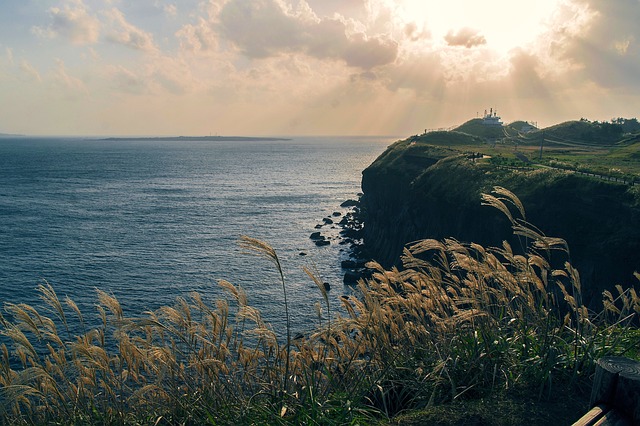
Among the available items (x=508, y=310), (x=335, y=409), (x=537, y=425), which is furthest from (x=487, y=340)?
(x=335, y=409)

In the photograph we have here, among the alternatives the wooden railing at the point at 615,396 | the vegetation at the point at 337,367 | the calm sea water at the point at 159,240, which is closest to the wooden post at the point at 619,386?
the wooden railing at the point at 615,396

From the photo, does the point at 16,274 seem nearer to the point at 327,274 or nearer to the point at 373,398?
the point at 327,274

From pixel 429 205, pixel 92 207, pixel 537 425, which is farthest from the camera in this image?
pixel 92 207

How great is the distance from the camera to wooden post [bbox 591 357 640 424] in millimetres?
3742

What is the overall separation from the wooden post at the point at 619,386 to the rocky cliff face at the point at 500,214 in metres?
24.0

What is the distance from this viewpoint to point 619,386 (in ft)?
12.6

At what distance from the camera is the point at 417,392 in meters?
6.48

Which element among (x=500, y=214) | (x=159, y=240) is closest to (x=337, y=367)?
(x=500, y=214)

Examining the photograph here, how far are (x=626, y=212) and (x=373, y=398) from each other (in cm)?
2901

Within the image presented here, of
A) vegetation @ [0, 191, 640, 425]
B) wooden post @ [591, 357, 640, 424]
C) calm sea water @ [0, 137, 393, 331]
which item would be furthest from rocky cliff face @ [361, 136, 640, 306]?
wooden post @ [591, 357, 640, 424]

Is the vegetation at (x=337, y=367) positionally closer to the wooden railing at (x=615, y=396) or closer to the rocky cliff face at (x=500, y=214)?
the wooden railing at (x=615, y=396)

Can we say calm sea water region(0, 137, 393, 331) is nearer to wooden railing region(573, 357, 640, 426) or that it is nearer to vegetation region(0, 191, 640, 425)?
vegetation region(0, 191, 640, 425)

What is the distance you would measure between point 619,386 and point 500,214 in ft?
111

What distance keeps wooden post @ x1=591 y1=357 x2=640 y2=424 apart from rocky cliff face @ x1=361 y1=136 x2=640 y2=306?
23967mm
